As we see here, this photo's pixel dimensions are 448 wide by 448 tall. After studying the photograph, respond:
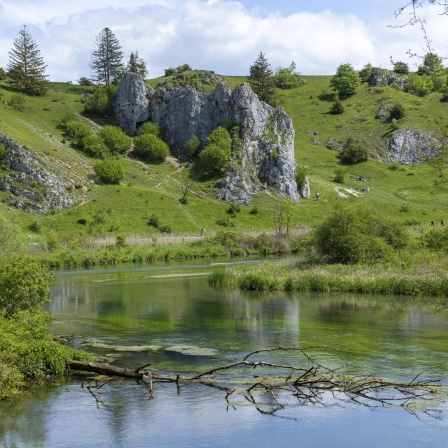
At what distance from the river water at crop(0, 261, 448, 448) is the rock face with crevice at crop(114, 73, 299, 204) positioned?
90289 millimetres

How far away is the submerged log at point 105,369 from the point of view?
23.2m

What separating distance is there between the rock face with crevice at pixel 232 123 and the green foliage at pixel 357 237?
7438 cm

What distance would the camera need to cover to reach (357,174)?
15088 cm

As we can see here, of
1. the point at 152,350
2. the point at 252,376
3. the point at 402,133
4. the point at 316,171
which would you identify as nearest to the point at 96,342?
the point at 152,350

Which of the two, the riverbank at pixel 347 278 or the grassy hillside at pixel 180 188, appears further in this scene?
the grassy hillside at pixel 180 188

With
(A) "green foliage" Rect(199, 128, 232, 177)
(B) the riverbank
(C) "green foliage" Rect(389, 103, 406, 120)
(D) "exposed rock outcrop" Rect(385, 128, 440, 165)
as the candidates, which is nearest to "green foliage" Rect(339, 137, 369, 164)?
(D) "exposed rock outcrop" Rect(385, 128, 440, 165)

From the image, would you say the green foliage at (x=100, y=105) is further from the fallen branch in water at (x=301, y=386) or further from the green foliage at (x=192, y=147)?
the fallen branch in water at (x=301, y=386)

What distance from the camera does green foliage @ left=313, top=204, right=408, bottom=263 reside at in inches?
2172

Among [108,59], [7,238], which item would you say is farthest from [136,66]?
[7,238]

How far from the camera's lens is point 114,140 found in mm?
149000

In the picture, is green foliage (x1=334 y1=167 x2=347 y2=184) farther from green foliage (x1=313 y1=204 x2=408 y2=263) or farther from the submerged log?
the submerged log

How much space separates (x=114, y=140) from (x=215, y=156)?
1032 inches

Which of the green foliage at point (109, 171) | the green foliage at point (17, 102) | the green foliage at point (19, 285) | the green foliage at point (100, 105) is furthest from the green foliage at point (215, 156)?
the green foliage at point (19, 285)

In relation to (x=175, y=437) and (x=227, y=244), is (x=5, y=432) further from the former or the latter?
(x=227, y=244)
